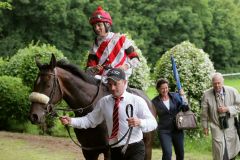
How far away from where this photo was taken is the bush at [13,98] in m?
14.5

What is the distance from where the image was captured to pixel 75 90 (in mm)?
6141

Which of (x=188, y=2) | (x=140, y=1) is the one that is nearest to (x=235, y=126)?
(x=140, y=1)

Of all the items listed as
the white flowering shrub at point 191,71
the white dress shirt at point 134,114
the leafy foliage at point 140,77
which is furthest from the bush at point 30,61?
the white dress shirt at point 134,114

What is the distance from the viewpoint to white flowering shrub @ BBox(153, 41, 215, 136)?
1256 cm

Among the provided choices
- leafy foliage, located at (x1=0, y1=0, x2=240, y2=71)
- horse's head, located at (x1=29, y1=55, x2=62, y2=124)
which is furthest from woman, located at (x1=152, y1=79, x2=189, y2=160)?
leafy foliage, located at (x1=0, y1=0, x2=240, y2=71)

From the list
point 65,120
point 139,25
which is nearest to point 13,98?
point 65,120

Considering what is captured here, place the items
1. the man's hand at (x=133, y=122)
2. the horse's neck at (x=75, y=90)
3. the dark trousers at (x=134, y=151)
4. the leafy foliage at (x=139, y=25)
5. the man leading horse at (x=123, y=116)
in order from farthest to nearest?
1. the leafy foliage at (x=139, y=25)
2. the horse's neck at (x=75, y=90)
3. the dark trousers at (x=134, y=151)
4. the man leading horse at (x=123, y=116)
5. the man's hand at (x=133, y=122)

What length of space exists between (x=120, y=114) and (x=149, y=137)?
230 cm

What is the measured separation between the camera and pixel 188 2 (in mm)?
62250

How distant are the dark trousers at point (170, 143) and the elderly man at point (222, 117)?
20.2 inches

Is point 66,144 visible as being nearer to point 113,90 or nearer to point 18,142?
point 18,142

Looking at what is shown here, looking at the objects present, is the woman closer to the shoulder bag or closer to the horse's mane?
the shoulder bag

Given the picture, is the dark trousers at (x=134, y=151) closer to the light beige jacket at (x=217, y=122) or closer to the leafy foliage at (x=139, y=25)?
the light beige jacket at (x=217, y=122)

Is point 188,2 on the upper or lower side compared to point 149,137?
upper
